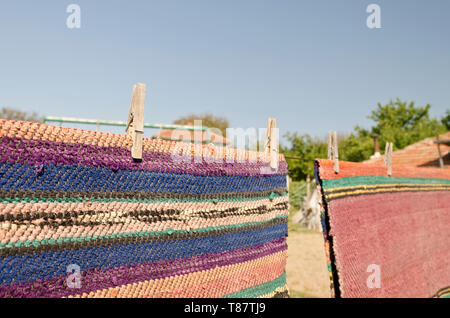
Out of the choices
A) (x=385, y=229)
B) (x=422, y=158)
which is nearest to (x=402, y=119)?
(x=422, y=158)

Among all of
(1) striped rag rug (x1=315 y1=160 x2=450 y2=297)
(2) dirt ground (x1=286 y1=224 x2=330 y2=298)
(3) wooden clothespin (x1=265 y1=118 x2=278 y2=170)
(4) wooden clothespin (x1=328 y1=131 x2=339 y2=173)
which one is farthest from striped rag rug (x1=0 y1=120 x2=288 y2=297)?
(2) dirt ground (x1=286 y1=224 x2=330 y2=298)

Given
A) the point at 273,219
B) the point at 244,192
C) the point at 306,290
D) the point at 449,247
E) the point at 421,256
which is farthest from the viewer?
the point at 306,290

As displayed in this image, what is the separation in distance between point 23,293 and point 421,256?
3.13 m

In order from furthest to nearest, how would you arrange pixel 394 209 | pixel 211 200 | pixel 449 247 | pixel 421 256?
pixel 449 247 → pixel 421 256 → pixel 394 209 → pixel 211 200

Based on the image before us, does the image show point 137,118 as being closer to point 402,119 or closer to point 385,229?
point 385,229

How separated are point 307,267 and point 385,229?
14.7 ft

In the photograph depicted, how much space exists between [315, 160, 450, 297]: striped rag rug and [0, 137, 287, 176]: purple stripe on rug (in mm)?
784

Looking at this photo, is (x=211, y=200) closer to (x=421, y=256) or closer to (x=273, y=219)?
(x=273, y=219)

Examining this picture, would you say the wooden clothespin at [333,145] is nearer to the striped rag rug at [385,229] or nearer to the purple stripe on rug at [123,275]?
the striped rag rug at [385,229]

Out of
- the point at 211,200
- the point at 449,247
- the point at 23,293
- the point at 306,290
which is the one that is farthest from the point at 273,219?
the point at 306,290

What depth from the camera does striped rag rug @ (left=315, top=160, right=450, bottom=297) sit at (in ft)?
6.83

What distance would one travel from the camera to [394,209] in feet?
9.17

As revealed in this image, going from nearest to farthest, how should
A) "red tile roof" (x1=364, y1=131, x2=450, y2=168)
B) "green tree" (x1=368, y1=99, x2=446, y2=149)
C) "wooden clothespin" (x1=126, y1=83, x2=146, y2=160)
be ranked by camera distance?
"wooden clothespin" (x1=126, y1=83, x2=146, y2=160) < "red tile roof" (x1=364, y1=131, x2=450, y2=168) < "green tree" (x1=368, y1=99, x2=446, y2=149)

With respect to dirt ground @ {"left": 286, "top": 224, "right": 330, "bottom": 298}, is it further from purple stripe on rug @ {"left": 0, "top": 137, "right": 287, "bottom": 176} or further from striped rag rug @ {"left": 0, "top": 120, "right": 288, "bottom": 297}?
purple stripe on rug @ {"left": 0, "top": 137, "right": 287, "bottom": 176}
